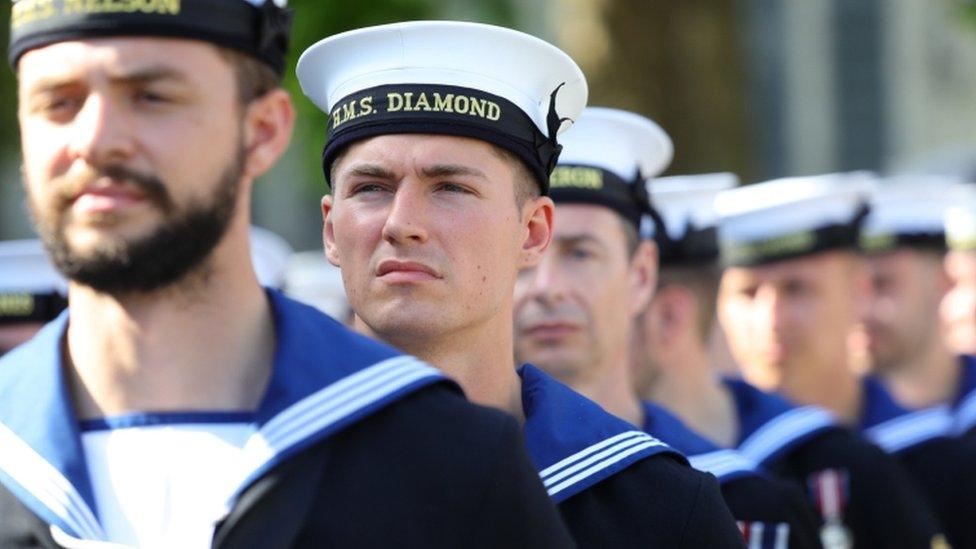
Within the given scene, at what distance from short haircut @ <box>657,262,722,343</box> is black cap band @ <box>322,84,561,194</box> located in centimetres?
268

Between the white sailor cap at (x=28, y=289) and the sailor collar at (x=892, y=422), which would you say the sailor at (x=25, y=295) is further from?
the sailor collar at (x=892, y=422)

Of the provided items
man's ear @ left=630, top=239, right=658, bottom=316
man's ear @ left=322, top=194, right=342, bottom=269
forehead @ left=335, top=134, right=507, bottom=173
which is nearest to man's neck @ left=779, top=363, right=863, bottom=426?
man's ear @ left=630, top=239, right=658, bottom=316

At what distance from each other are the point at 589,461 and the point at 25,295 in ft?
10.7

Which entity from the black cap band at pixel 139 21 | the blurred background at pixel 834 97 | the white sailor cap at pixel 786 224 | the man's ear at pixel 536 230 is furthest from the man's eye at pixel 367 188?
the blurred background at pixel 834 97

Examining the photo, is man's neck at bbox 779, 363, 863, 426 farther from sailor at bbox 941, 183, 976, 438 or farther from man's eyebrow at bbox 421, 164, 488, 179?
man's eyebrow at bbox 421, 164, 488, 179

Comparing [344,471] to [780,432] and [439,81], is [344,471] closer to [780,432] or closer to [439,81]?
[439,81]

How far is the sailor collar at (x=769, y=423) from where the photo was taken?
6465 mm

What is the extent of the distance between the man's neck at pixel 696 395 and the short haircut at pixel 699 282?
18cm

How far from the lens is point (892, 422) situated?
8016 mm

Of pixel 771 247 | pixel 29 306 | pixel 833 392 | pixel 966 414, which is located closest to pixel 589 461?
pixel 29 306

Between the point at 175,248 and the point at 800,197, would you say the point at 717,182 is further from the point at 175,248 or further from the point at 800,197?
the point at 175,248

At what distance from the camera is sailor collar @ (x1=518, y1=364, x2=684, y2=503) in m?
4.14

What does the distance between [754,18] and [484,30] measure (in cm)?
1687

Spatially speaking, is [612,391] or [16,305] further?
[16,305]
